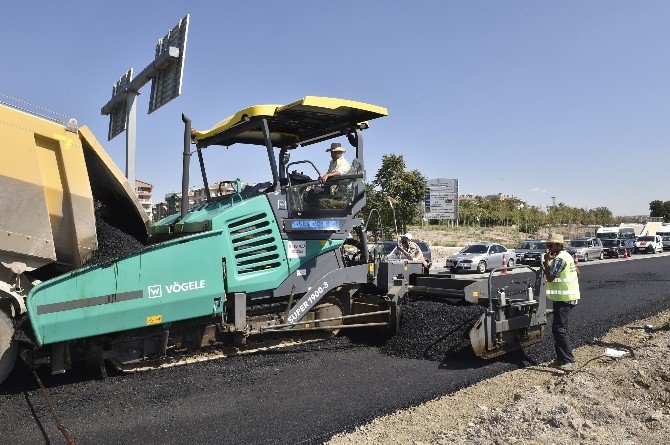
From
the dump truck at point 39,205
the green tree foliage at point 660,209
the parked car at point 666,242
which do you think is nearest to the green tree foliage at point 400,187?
the dump truck at point 39,205

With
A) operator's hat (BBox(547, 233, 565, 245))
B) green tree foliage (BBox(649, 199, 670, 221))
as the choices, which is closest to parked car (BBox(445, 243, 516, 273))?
operator's hat (BBox(547, 233, 565, 245))

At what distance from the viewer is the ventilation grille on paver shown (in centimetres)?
577

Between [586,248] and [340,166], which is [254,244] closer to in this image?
[340,166]

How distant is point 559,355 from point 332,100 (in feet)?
12.9

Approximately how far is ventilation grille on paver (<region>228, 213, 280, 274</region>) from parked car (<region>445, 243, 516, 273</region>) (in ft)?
56.1

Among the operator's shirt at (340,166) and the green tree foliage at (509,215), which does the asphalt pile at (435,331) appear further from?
the green tree foliage at (509,215)

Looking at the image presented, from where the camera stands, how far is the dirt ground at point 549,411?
12.6 feet

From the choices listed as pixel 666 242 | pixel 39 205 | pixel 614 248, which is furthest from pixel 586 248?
pixel 39 205

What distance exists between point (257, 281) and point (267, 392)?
4.19 ft

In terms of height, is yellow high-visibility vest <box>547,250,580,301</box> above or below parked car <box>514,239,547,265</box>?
above

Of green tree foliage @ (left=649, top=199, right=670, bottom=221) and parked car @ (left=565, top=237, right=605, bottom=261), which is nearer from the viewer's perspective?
parked car @ (left=565, top=237, right=605, bottom=261)

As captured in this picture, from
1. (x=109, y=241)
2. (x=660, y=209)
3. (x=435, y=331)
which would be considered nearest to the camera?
(x=109, y=241)

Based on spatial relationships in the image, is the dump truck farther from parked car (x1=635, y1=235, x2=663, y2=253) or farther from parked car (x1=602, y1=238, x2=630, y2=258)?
parked car (x1=635, y1=235, x2=663, y2=253)

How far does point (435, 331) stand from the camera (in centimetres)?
656
